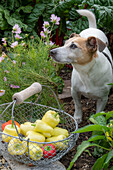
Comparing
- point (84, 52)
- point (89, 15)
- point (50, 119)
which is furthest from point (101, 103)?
point (89, 15)

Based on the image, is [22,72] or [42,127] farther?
[22,72]

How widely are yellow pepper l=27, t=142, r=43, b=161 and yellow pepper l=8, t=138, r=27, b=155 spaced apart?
0.05 m

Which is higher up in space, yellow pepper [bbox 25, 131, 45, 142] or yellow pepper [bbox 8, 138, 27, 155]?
yellow pepper [bbox 25, 131, 45, 142]

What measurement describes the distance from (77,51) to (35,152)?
3.21ft

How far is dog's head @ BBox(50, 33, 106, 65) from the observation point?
2.20 metres

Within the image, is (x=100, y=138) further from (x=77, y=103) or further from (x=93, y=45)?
(x=77, y=103)

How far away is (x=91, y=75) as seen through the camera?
2.46 meters

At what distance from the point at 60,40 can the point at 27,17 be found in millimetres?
830

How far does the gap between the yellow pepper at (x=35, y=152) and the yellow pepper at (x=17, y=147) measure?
54 millimetres

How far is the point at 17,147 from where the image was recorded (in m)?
1.88

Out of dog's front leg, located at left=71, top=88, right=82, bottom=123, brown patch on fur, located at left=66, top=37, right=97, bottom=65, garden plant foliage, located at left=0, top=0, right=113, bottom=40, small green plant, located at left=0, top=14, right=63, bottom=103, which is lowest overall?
dog's front leg, located at left=71, top=88, right=82, bottom=123

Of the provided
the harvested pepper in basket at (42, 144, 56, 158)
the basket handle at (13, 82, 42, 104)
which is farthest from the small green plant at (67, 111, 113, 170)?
the basket handle at (13, 82, 42, 104)

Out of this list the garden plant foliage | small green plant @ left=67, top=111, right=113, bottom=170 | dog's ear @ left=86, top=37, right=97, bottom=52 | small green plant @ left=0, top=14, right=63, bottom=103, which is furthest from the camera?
the garden plant foliage

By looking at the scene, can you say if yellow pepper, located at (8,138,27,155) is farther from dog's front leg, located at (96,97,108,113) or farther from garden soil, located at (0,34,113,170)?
dog's front leg, located at (96,97,108,113)
